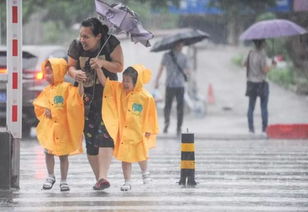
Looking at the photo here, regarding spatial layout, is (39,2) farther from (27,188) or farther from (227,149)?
(27,188)

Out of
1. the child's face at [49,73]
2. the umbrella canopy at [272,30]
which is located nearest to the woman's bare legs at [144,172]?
the child's face at [49,73]

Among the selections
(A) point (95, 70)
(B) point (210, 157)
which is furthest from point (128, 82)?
(B) point (210, 157)

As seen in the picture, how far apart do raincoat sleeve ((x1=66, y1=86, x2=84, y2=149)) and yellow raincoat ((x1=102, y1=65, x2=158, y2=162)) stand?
0.85ft

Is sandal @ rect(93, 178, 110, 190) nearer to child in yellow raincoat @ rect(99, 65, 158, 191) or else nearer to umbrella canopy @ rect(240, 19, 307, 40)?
child in yellow raincoat @ rect(99, 65, 158, 191)

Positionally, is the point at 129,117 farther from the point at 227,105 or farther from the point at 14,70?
the point at 227,105

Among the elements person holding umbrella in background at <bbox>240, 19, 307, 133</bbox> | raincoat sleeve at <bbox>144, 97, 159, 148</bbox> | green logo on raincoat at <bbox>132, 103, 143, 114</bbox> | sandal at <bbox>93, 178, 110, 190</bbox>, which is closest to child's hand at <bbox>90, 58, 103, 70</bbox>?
green logo on raincoat at <bbox>132, 103, 143, 114</bbox>

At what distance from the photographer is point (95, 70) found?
352 inches

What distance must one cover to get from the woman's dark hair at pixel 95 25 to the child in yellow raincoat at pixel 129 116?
18.0 inches

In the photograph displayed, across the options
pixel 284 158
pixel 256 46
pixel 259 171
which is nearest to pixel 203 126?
pixel 256 46

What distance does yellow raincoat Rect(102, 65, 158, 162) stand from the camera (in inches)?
354

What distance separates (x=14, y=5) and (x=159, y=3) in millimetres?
16798

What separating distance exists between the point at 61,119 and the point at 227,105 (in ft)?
63.2

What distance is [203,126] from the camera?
21969mm

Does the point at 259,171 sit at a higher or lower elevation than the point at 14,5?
lower
